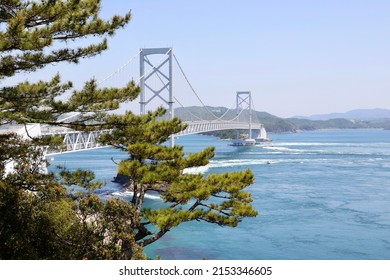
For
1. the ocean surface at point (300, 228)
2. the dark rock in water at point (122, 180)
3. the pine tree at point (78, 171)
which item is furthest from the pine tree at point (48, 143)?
the dark rock in water at point (122, 180)

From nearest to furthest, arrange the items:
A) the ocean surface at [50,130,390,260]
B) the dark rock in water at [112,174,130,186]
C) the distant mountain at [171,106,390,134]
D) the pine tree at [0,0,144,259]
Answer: the pine tree at [0,0,144,259]
the ocean surface at [50,130,390,260]
the dark rock in water at [112,174,130,186]
the distant mountain at [171,106,390,134]

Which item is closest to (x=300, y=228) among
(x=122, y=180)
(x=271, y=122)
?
(x=122, y=180)

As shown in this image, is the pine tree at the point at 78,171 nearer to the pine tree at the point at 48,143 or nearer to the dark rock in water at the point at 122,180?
the pine tree at the point at 48,143

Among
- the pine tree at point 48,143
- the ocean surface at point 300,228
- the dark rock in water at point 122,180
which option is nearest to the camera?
the pine tree at point 48,143

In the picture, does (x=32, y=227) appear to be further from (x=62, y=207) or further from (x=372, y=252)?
(x=372, y=252)

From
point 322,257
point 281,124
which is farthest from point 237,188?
point 281,124

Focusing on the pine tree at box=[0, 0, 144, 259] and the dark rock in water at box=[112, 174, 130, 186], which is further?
the dark rock in water at box=[112, 174, 130, 186]

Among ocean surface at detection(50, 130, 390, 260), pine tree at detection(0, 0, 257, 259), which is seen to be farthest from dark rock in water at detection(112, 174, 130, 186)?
pine tree at detection(0, 0, 257, 259)

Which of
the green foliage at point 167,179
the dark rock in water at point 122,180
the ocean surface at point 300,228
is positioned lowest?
the ocean surface at point 300,228

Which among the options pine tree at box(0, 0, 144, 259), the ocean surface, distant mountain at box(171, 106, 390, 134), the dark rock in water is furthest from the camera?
distant mountain at box(171, 106, 390, 134)

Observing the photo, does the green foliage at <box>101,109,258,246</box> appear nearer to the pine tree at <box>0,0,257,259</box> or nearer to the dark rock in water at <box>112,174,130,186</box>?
the pine tree at <box>0,0,257,259</box>
